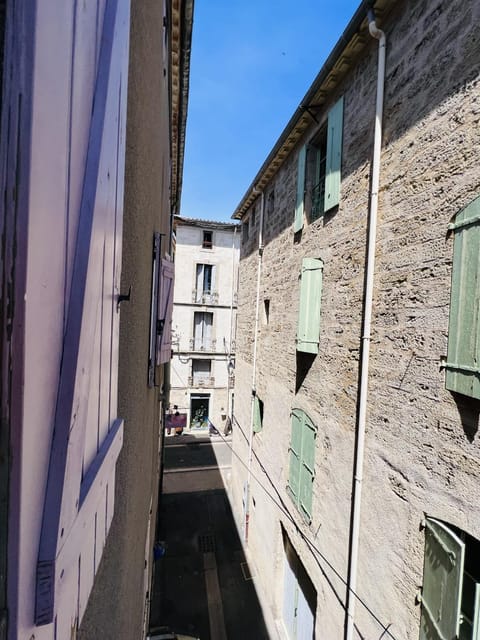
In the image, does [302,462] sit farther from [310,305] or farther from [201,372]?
[201,372]

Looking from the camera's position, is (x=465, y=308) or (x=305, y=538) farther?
(x=305, y=538)

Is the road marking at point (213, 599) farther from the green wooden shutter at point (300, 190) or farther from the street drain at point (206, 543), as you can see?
the green wooden shutter at point (300, 190)

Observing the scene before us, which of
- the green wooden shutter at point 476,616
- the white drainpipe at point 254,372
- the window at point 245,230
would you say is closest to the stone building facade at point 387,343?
the green wooden shutter at point 476,616

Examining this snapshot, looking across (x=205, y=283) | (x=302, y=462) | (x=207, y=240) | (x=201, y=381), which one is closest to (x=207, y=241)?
(x=207, y=240)

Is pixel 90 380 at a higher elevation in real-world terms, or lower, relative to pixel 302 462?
higher

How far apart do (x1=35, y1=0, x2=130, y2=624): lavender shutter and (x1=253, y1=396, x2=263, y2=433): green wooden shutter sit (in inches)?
304

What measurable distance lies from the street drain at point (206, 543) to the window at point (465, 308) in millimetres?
8992

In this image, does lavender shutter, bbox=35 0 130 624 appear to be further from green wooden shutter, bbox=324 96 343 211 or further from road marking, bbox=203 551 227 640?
road marking, bbox=203 551 227 640

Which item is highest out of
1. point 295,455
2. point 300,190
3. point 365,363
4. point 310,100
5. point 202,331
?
point 310,100

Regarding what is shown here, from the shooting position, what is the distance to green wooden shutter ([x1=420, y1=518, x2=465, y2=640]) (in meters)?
2.80

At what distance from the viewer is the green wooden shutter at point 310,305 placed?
5.46m

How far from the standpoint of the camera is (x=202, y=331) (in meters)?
18.5

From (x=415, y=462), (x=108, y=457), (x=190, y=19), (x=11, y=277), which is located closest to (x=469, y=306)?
(x=415, y=462)

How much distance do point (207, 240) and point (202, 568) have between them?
1496 centimetres
